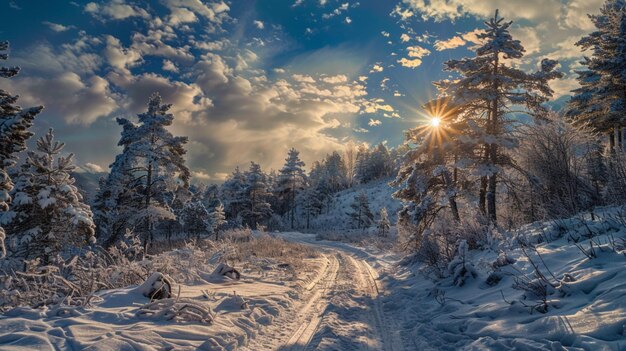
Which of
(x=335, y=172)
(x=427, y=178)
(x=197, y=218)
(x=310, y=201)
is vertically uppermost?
(x=335, y=172)

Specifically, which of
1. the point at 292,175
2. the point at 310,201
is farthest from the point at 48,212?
the point at 310,201

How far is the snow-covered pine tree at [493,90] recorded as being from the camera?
1500 centimetres

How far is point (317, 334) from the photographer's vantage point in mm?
5730

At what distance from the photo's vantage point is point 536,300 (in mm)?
5391

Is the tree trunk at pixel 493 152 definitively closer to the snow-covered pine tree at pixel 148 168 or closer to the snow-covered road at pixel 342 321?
the snow-covered road at pixel 342 321

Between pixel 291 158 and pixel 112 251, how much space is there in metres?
55.4

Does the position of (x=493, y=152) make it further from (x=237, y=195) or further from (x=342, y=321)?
(x=237, y=195)

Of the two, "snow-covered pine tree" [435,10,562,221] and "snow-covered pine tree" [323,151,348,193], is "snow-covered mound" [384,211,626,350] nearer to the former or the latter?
"snow-covered pine tree" [435,10,562,221]

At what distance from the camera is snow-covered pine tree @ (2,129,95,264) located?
17.6 meters

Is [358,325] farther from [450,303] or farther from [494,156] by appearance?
[494,156]

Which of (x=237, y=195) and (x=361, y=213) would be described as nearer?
(x=237, y=195)

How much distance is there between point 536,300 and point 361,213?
2249 inches

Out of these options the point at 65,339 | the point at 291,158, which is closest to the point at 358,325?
the point at 65,339

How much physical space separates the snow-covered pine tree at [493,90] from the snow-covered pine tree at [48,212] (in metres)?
18.6
